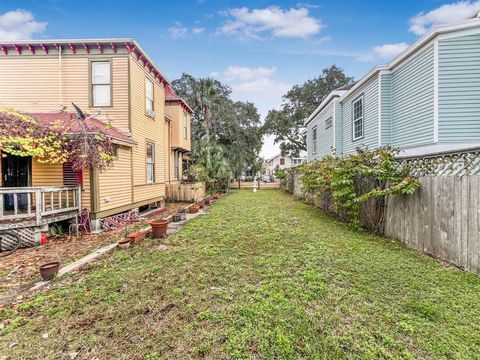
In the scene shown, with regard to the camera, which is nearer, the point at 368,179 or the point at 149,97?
the point at 368,179

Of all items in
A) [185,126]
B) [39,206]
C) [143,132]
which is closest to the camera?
[39,206]

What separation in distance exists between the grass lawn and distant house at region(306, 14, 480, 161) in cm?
343

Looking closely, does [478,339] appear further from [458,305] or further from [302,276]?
[302,276]

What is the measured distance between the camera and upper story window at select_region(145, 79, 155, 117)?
35.1 ft

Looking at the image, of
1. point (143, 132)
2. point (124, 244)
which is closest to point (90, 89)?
point (143, 132)

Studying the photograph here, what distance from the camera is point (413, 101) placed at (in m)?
8.00

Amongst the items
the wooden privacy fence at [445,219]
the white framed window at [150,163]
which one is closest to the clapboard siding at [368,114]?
the wooden privacy fence at [445,219]

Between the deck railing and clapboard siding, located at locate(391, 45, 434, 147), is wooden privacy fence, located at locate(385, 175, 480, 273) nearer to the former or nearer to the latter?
clapboard siding, located at locate(391, 45, 434, 147)

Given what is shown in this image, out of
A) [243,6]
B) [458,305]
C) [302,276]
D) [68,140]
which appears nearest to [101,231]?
[68,140]

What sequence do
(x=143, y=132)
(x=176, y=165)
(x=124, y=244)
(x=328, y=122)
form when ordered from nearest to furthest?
(x=124, y=244), (x=143, y=132), (x=328, y=122), (x=176, y=165)

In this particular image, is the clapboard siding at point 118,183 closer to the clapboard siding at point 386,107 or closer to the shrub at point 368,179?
the shrub at point 368,179

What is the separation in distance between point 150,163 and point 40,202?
18.1 feet

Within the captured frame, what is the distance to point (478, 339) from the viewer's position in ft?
7.48

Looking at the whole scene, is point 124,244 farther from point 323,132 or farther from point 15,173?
point 323,132
